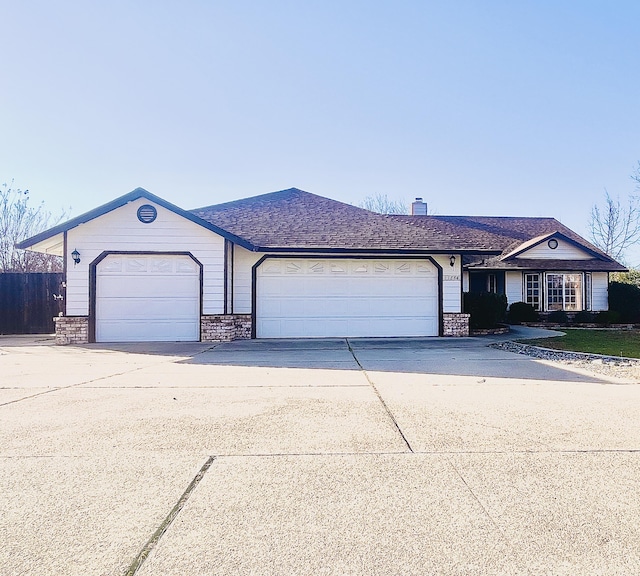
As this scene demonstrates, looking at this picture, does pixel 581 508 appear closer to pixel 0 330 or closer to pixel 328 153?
pixel 0 330

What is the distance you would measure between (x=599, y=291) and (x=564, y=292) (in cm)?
160

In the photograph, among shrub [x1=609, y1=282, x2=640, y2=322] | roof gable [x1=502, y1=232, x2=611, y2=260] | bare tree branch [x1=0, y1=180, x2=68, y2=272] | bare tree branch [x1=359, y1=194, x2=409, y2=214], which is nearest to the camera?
shrub [x1=609, y1=282, x2=640, y2=322]

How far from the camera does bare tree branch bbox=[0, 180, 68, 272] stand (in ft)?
70.0

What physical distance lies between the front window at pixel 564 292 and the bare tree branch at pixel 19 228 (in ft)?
78.5

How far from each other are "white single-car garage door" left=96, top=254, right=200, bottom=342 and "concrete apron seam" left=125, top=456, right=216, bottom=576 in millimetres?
9393

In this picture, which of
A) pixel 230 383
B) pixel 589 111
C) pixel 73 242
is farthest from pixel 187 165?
pixel 589 111

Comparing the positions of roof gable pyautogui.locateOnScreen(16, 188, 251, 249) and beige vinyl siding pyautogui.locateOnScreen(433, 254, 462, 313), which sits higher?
roof gable pyautogui.locateOnScreen(16, 188, 251, 249)

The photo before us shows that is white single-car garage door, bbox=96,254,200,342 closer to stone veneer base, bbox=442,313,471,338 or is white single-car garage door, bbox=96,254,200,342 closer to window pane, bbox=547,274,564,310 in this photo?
stone veneer base, bbox=442,313,471,338

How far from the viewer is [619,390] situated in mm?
5461

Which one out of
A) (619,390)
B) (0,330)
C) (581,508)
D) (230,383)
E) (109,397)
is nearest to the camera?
(581,508)

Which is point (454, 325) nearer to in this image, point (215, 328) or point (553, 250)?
point (215, 328)

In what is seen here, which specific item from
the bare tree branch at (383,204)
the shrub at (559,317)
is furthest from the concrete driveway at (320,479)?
the bare tree branch at (383,204)

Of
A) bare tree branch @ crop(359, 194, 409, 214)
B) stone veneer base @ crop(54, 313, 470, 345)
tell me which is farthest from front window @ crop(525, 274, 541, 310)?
bare tree branch @ crop(359, 194, 409, 214)

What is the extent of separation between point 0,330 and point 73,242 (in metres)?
6.31
